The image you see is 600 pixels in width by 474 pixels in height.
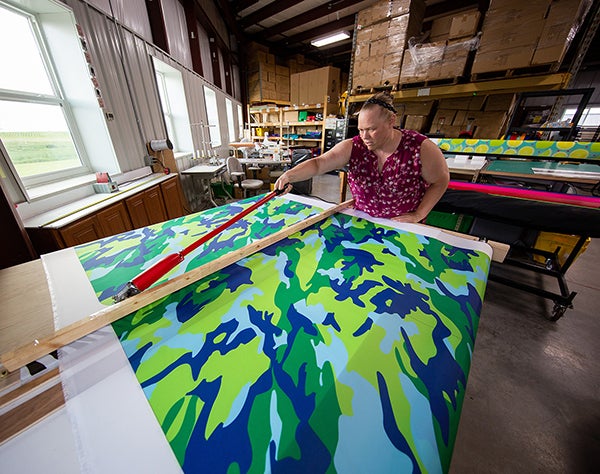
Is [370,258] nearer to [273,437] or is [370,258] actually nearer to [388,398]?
[388,398]

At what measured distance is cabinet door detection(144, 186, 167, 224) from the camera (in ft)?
8.82

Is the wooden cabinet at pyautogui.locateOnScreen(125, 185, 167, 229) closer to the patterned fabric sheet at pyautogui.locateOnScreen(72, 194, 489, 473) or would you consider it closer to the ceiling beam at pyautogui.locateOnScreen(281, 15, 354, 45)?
the patterned fabric sheet at pyautogui.locateOnScreen(72, 194, 489, 473)

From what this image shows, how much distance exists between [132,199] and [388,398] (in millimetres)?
2841

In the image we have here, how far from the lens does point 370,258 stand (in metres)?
1.11

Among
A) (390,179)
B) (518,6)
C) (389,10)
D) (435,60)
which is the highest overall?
(389,10)

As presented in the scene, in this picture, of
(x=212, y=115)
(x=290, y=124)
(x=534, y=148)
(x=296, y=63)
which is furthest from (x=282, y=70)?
(x=534, y=148)

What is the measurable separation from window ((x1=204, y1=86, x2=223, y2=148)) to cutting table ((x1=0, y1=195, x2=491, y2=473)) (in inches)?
236

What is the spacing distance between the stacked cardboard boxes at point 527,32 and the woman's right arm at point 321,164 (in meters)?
3.95

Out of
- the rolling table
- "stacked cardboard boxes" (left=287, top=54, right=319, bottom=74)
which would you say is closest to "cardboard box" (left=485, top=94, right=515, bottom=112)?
the rolling table

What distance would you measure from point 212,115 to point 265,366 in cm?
718

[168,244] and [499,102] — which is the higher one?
[499,102]

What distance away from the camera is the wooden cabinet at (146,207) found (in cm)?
242

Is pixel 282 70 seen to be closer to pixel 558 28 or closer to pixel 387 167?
pixel 558 28

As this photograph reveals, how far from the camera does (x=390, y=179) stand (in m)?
1.53
